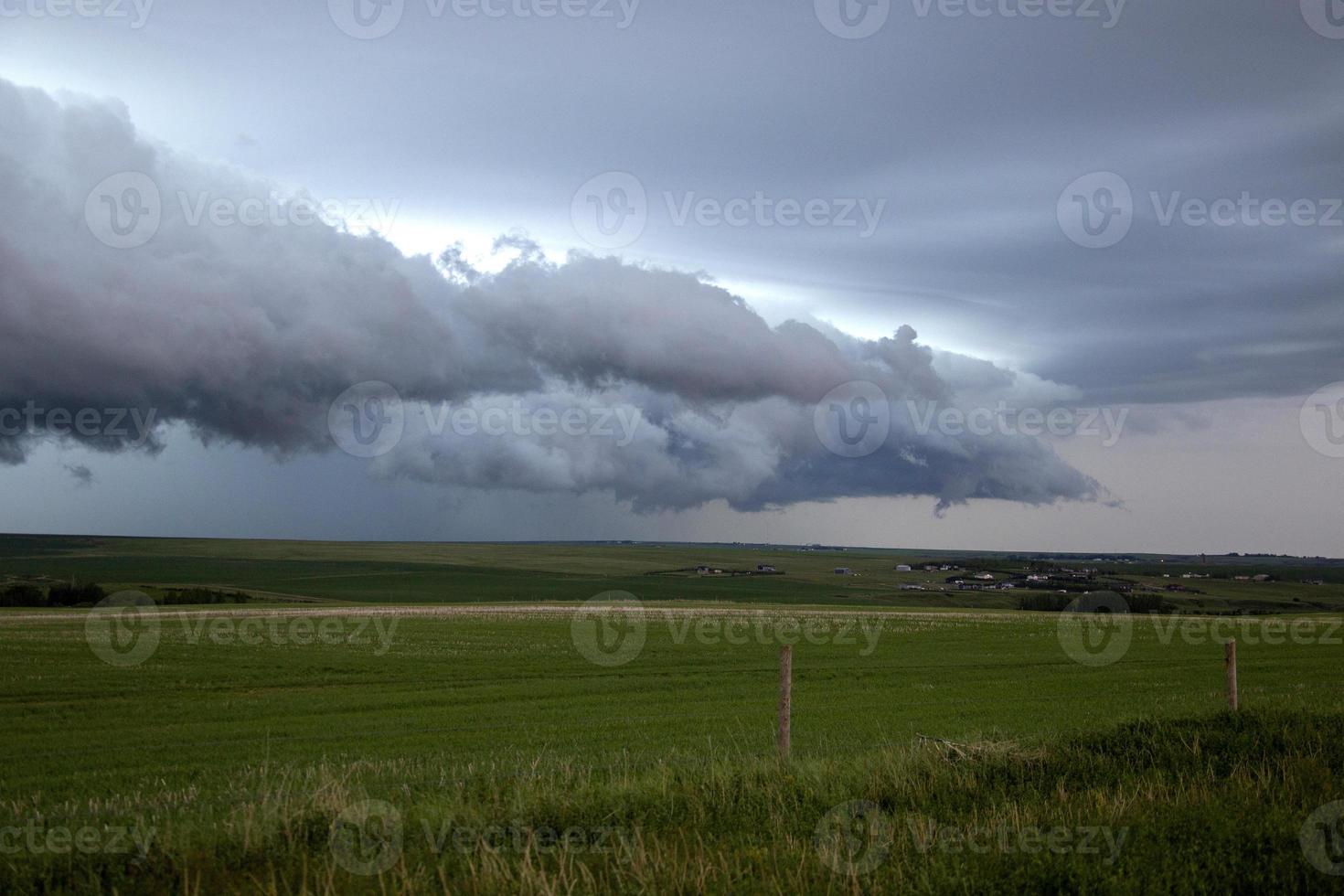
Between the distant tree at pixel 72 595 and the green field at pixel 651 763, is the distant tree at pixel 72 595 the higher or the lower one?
the lower one

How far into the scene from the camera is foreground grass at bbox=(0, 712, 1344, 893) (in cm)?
757

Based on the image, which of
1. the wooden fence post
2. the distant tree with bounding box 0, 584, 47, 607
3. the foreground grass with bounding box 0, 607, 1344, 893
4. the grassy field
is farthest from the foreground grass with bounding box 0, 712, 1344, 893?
the grassy field

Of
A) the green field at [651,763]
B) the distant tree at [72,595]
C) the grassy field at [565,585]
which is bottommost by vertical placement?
the grassy field at [565,585]

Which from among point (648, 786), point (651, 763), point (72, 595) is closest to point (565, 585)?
point (72, 595)

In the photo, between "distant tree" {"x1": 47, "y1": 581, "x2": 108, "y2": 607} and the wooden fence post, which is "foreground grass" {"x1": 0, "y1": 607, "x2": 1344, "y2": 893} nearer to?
the wooden fence post

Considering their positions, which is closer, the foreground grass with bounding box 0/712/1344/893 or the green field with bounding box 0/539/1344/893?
the foreground grass with bounding box 0/712/1344/893

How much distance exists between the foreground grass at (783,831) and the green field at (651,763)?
40mm

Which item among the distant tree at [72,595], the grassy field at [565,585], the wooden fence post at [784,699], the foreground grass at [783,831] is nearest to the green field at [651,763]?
the foreground grass at [783,831]

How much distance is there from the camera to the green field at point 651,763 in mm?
7867

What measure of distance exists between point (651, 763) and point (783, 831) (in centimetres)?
776

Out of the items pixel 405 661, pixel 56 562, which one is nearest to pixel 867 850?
pixel 405 661

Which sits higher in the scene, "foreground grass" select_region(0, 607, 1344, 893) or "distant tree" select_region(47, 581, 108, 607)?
"foreground grass" select_region(0, 607, 1344, 893)

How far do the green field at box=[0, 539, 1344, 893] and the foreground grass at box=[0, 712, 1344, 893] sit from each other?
40 mm

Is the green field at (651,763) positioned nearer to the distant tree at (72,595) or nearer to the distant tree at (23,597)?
the distant tree at (23,597)
